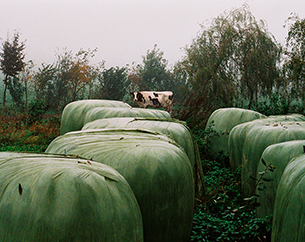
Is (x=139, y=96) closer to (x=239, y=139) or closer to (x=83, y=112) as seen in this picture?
(x=83, y=112)

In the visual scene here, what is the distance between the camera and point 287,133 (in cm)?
317

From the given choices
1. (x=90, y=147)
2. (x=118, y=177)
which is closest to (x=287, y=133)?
(x=90, y=147)

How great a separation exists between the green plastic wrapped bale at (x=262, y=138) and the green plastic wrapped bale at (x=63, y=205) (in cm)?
211

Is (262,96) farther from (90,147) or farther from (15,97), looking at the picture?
(15,97)

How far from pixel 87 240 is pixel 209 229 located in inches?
70.2

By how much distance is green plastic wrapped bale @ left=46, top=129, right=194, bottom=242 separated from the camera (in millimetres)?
1740

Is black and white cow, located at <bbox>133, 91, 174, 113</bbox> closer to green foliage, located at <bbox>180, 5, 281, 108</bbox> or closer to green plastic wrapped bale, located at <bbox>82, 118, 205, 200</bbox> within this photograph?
green foliage, located at <bbox>180, 5, 281, 108</bbox>

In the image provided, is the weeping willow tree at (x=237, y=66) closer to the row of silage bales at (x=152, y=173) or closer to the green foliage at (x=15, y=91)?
the row of silage bales at (x=152, y=173)

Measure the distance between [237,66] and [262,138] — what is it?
28.2 feet

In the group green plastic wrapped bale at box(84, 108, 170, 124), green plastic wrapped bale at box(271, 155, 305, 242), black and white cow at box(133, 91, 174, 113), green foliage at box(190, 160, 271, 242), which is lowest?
green foliage at box(190, 160, 271, 242)

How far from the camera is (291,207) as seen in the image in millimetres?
1511

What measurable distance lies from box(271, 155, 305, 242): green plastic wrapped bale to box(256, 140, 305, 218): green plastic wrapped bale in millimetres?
725

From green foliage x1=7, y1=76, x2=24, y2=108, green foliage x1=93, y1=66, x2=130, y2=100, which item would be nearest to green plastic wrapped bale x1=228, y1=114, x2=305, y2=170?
green foliage x1=93, y1=66, x2=130, y2=100

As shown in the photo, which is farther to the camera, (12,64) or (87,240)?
(12,64)
